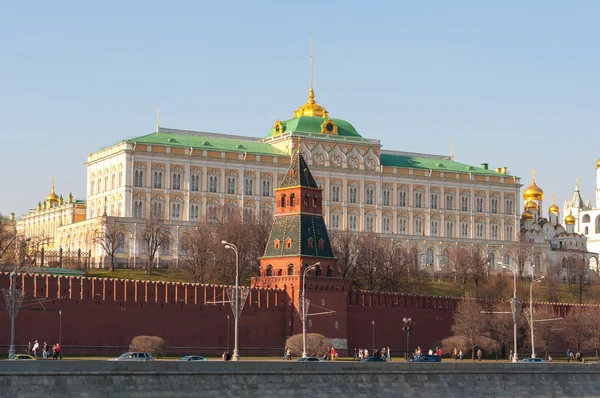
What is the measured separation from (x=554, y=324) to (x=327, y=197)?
156ft

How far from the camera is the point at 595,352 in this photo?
11644 centimetres

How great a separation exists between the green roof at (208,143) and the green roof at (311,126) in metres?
3.41

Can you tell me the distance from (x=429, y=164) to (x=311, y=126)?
700 inches

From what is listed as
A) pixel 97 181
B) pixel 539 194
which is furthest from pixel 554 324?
pixel 539 194

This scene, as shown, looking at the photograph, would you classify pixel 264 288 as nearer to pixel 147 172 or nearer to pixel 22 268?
pixel 22 268

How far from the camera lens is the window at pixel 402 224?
162m

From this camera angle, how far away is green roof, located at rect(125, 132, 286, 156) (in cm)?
14869

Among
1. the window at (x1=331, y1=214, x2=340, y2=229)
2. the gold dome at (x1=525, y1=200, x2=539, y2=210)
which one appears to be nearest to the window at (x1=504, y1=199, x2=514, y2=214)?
the gold dome at (x1=525, y1=200, x2=539, y2=210)

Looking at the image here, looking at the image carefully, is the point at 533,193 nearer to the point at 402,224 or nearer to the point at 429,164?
the point at 429,164

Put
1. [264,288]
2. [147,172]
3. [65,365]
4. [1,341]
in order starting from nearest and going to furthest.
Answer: [65,365], [1,341], [264,288], [147,172]

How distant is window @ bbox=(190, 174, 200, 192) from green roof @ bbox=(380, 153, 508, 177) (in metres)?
24.2

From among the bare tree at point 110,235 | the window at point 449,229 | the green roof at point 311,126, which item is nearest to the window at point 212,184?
the green roof at point 311,126

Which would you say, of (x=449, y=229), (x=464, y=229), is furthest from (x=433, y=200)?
(x=464, y=229)

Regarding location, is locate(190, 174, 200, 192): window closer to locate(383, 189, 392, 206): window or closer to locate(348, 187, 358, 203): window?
locate(348, 187, 358, 203): window
